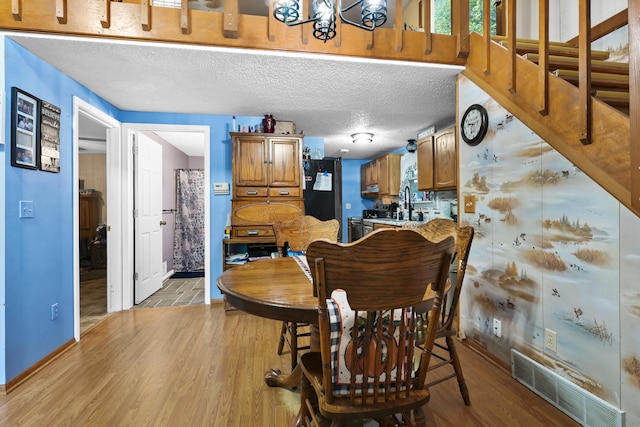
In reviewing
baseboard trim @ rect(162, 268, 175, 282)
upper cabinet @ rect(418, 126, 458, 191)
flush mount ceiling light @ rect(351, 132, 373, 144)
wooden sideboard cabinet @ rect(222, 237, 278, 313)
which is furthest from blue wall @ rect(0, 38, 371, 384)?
upper cabinet @ rect(418, 126, 458, 191)

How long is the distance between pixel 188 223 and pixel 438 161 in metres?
4.33

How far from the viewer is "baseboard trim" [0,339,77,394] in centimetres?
184

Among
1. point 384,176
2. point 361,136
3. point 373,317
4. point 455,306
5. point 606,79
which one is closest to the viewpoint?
point 373,317

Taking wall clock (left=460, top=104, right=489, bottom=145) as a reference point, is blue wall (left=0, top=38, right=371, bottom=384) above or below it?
below

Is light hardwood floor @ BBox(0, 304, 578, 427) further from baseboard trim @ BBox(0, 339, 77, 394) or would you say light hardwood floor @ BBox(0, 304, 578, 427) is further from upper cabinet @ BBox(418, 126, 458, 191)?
upper cabinet @ BBox(418, 126, 458, 191)

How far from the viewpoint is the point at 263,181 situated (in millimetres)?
3449

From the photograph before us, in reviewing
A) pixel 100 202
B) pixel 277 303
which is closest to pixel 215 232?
pixel 277 303

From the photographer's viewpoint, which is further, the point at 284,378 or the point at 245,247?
the point at 245,247

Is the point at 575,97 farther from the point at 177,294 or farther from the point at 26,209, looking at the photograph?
the point at 177,294

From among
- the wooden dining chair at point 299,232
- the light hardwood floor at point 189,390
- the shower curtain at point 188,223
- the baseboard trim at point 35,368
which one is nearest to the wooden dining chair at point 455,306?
the light hardwood floor at point 189,390

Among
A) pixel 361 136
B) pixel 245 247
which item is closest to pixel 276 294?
pixel 245 247

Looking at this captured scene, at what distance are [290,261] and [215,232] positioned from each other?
6.34ft

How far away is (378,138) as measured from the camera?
16.0 feet

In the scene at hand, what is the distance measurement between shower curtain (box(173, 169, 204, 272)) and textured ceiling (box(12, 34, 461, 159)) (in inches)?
86.8
